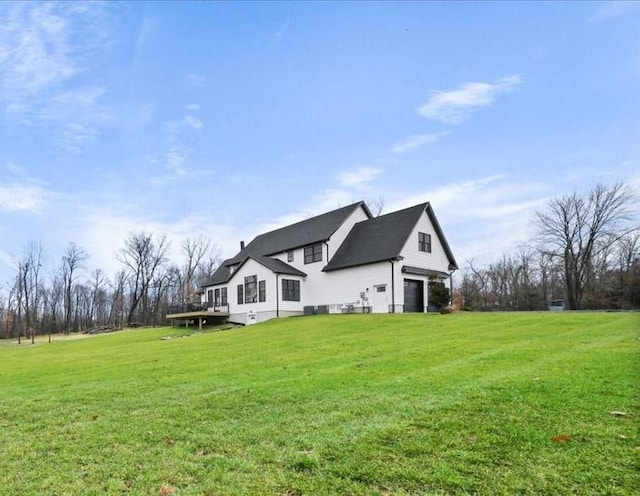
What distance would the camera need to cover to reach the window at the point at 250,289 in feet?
102

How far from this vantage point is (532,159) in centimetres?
1723

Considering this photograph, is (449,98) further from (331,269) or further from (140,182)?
(140,182)

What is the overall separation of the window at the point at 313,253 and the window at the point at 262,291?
3.44m

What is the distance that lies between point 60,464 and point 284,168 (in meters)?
24.8

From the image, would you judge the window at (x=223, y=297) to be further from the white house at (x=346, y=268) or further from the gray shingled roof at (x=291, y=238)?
the gray shingled roof at (x=291, y=238)

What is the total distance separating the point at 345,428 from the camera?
4.81 metres

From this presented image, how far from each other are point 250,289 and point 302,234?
18.9 ft

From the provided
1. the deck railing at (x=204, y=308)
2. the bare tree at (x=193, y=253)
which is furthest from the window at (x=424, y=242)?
the bare tree at (x=193, y=253)

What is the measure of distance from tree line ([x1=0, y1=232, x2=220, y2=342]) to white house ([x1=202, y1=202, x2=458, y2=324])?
21.3m

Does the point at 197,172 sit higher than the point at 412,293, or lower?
higher

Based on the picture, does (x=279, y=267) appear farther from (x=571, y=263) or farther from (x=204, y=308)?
(x=571, y=263)

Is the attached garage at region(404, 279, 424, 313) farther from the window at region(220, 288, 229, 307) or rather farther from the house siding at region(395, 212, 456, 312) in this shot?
the window at region(220, 288, 229, 307)

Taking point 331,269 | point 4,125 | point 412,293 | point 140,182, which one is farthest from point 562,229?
point 4,125

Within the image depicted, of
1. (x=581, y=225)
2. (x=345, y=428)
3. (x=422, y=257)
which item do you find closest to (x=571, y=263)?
(x=581, y=225)
